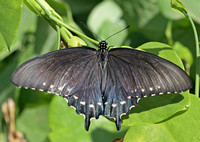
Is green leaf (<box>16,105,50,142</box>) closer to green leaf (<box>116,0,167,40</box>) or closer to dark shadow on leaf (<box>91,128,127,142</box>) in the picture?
dark shadow on leaf (<box>91,128,127,142</box>)

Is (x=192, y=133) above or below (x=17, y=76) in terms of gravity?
below

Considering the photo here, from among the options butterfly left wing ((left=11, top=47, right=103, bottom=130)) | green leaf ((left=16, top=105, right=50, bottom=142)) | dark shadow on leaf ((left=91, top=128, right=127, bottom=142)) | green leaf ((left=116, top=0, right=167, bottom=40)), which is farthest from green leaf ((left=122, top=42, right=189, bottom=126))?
green leaf ((left=16, top=105, right=50, bottom=142))

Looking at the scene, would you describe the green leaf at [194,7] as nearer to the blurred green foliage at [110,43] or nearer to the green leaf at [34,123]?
the blurred green foliage at [110,43]

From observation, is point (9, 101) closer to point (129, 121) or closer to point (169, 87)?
point (129, 121)

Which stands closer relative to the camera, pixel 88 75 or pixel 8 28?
pixel 8 28

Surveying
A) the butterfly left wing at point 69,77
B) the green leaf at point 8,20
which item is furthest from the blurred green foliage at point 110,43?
the butterfly left wing at point 69,77

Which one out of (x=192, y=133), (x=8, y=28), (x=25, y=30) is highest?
(x=25, y=30)

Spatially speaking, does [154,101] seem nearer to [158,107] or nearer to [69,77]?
[158,107]

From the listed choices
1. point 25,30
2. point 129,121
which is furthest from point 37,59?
point 25,30
